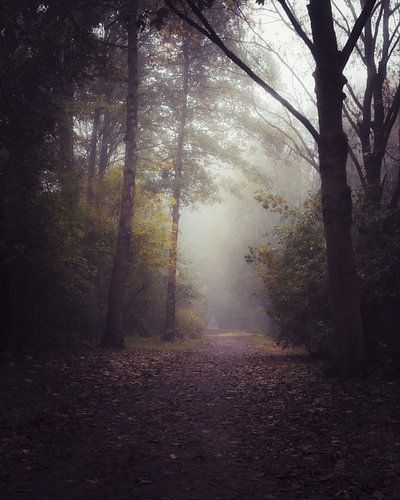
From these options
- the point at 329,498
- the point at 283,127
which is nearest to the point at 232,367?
the point at 329,498

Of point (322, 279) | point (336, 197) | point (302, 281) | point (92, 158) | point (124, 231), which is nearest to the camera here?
point (336, 197)

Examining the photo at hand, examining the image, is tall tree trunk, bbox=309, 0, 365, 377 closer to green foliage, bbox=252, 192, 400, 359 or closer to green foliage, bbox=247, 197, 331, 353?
green foliage, bbox=252, 192, 400, 359

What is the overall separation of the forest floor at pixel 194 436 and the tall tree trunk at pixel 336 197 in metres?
0.84

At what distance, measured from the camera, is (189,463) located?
4852 mm

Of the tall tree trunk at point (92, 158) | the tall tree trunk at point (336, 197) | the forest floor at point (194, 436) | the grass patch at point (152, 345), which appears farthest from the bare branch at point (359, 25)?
the tall tree trunk at point (92, 158)

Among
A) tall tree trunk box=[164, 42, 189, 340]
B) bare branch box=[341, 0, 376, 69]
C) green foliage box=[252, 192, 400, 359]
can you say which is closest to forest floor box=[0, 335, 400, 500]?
green foliage box=[252, 192, 400, 359]

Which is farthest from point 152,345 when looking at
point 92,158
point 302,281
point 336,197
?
point 336,197

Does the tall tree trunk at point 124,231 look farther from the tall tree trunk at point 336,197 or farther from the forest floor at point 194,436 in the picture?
the tall tree trunk at point 336,197

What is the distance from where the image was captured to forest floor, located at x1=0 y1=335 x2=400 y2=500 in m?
4.14

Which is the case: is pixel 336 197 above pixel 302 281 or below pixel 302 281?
above

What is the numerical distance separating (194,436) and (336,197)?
5.23 m

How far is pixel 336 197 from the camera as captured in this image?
870 cm

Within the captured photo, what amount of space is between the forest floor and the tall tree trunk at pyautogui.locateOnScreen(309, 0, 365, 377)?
2.74ft

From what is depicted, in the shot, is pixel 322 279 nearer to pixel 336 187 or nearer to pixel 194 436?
pixel 336 187
